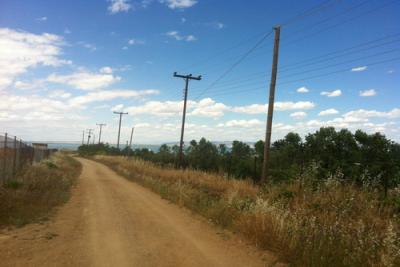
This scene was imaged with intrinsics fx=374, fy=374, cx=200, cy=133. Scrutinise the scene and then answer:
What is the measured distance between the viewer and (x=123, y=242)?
8219mm

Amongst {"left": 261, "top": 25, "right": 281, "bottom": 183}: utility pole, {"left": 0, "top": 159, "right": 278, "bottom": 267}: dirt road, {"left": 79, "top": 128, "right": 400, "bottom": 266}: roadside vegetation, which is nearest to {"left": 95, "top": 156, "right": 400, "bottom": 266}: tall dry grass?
{"left": 79, "top": 128, "right": 400, "bottom": 266}: roadside vegetation

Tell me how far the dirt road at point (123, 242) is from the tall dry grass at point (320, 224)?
54cm

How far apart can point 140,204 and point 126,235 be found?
5.49 meters

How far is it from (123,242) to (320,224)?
434 cm

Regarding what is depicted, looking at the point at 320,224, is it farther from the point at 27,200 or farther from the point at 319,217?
the point at 27,200

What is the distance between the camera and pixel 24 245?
762cm

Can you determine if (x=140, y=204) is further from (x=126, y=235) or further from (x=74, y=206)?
(x=126, y=235)

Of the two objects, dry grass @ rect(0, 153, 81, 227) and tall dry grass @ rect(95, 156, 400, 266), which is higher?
tall dry grass @ rect(95, 156, 400, 266)

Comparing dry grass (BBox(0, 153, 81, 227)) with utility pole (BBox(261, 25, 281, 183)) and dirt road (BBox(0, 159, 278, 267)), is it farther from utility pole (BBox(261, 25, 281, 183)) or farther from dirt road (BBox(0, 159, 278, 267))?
utility pole (BBox(261, 25, 281, 183))

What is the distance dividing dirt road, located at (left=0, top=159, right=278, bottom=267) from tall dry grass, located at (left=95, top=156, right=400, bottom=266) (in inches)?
21.1

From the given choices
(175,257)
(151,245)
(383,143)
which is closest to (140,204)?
(151,245)

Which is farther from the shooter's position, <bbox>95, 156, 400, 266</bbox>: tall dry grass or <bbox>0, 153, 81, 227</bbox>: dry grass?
<bbox>0, 153, 81, 227</bbox>: dry grass

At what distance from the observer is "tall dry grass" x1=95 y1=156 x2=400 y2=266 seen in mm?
6711

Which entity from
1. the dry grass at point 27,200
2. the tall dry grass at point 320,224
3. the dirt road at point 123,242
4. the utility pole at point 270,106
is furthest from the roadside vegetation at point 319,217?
the dry grass at point 27,200
